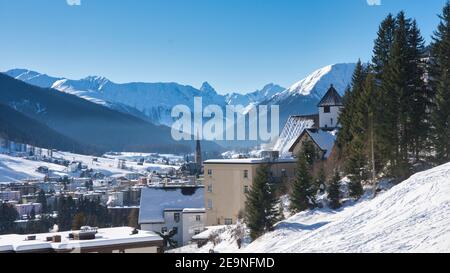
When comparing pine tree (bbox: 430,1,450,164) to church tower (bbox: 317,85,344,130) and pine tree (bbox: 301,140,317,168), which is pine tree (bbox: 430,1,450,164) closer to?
pine tree (bbox: 301,140,317,168)

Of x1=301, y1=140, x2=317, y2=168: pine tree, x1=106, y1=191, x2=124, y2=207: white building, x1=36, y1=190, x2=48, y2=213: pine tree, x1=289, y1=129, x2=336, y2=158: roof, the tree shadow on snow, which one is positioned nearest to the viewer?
the tree shadow on snow

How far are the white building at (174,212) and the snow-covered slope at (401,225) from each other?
96.1 ft

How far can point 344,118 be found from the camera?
1358 inches

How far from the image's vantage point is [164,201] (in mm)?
49688

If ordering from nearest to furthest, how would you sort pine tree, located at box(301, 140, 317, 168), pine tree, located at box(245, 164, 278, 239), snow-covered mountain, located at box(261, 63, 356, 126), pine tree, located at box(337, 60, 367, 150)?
pine tree, located at box(245, 164, 278, 239) < pine tree, located at box(337, 60, 367, 150) < pine tree, located at box(301, 140, 317, 168) < snow-covered mountain, located at box(261, 63, 356, 126)

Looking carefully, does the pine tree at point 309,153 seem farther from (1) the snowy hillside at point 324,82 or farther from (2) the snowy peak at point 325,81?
(2) the snowy peak at point 325,81

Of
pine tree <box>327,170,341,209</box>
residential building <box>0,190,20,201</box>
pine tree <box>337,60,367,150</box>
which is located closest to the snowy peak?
residential building <box>0,190,20,201</box>

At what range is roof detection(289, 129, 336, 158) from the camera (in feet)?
132

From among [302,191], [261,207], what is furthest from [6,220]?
[302,191]

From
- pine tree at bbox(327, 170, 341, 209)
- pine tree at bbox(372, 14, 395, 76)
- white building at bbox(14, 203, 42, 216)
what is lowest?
white building at bbox(14, 203, 42, 216)

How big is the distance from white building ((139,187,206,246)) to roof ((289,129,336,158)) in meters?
11.2

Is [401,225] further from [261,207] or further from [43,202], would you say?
[43,202]

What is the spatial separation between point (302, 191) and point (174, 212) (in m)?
23.4
